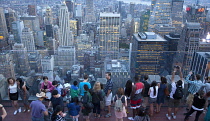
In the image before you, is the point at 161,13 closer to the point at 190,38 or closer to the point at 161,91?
the point at 190,38

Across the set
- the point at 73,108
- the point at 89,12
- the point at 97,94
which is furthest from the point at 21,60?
the point at 89,12

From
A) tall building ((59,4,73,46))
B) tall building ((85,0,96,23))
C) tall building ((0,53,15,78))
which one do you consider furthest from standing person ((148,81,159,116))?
tall building ((85,0,96,23))

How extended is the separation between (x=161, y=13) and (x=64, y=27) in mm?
45697

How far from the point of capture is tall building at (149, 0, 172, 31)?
83312 millimetres

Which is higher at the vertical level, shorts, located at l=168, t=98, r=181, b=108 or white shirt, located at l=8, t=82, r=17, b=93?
white shirt, located at l=8, t=82, r=17, b=93

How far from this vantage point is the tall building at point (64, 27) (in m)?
81.8

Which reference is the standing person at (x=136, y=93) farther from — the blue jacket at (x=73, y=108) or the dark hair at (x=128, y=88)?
the blue jacket at (x=73, y=108)

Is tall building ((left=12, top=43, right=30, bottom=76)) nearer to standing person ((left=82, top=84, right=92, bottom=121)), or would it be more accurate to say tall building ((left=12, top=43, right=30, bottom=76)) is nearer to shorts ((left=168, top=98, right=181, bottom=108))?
standing person ((left=82, top=84, right=92, bottom=121))

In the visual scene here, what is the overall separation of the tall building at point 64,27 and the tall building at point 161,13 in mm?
37773

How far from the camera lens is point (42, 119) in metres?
3.71

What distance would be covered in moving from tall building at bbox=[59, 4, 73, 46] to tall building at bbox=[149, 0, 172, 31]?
37.8m

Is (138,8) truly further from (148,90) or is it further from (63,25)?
(148,90)

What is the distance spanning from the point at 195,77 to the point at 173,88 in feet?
2.25

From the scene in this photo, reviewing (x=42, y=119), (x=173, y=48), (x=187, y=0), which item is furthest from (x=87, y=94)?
(x=187, y=0)
